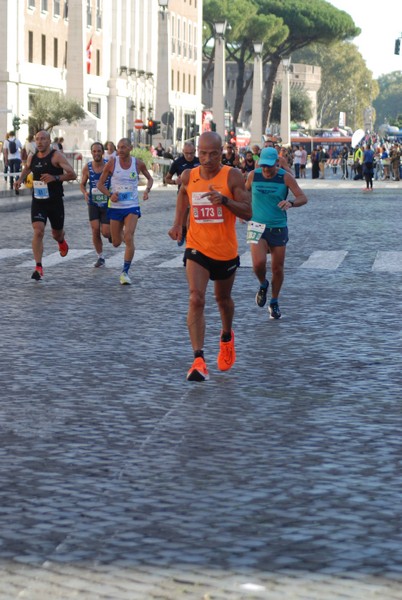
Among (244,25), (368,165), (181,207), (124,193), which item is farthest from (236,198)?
(244,25)

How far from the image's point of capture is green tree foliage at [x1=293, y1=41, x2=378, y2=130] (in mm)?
194125

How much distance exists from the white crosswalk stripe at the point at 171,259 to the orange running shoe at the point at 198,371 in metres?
8.94

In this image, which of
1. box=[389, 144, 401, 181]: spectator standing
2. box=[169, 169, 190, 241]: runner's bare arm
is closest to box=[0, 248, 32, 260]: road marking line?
box=[169, 169, 190, 241]: runner's bare arm

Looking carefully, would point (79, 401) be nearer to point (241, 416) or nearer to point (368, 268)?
point (241, 416)

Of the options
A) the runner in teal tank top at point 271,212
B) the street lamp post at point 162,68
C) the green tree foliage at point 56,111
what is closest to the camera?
the runner in teal tank top at point 271,212

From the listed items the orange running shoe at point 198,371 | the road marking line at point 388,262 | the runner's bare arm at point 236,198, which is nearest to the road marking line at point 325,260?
the road marking line at point 388,262

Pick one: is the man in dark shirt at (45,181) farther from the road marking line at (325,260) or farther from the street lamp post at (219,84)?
the street lamp post at (219,84)

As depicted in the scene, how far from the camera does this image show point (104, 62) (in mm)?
78812

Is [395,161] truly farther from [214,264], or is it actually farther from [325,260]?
[214,264]

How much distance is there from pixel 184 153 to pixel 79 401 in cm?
1094

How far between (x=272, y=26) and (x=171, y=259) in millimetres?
93808

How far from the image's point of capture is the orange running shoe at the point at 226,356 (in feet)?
33.2

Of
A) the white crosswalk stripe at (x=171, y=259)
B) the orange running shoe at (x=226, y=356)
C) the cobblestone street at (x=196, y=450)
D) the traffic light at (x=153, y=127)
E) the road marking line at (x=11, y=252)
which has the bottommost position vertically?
the cobblestone street at (x=196, y=450)

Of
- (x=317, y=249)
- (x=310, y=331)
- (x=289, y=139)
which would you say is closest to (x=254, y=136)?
(x=289, y=139)
